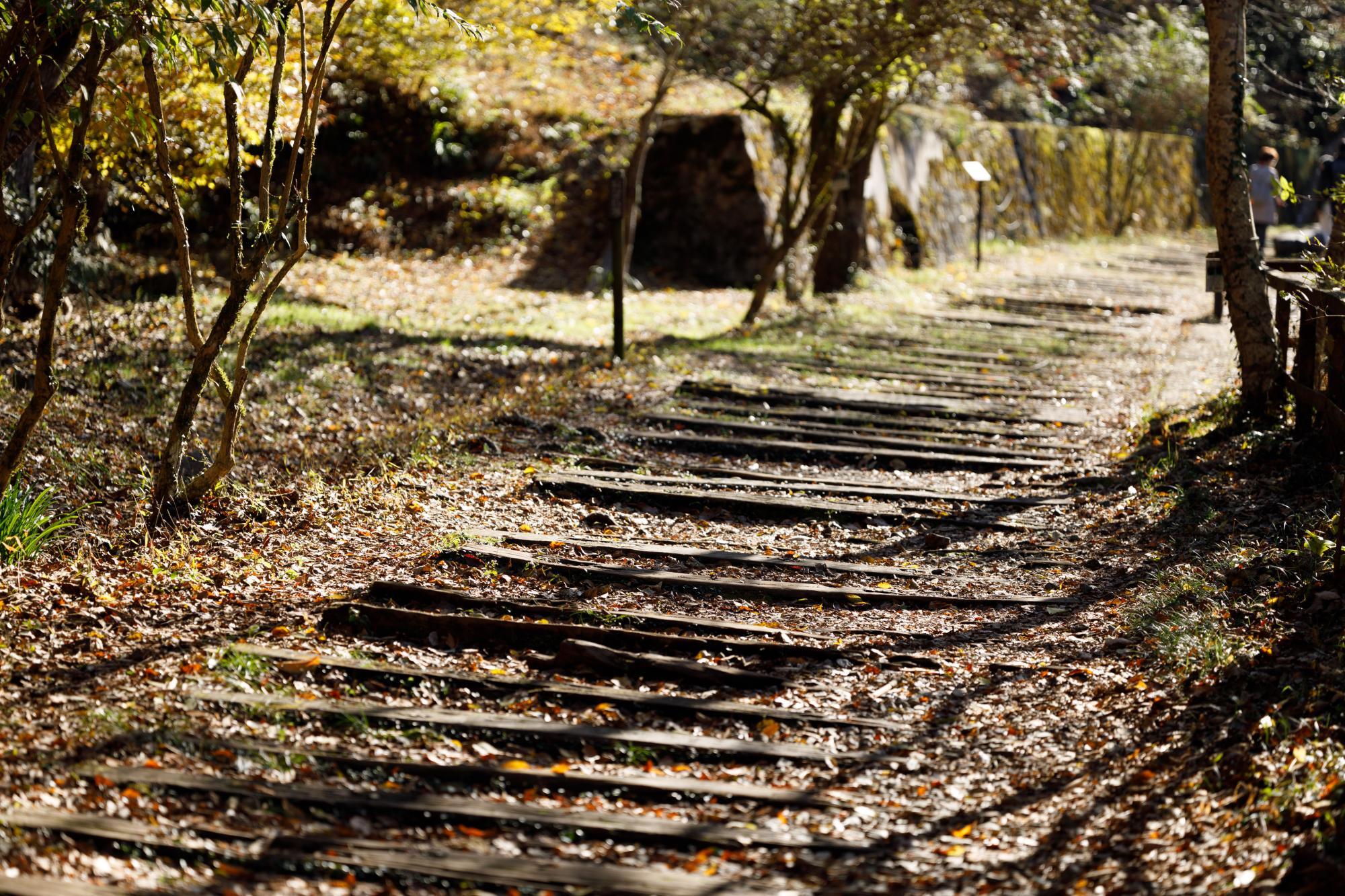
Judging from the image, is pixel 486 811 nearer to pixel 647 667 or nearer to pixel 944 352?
pixel 647 667

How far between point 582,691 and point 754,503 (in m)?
2.99

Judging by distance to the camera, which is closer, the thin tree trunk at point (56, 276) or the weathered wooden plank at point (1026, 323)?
the thin tree trunk at point (56, 276)

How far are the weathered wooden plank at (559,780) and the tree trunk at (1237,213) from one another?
226 inches

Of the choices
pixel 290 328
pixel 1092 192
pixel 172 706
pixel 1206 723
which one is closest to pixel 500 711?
pixel 172 706

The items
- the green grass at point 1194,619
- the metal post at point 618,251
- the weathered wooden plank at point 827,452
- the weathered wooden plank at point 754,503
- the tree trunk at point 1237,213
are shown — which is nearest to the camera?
the green grass at point 1194,619

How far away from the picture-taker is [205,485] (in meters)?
7.05

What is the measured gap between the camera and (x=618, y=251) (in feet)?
37.0

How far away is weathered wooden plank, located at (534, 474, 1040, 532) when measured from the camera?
7660 millimetres

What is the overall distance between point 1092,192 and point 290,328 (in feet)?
72.9

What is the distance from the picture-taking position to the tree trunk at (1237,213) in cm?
845

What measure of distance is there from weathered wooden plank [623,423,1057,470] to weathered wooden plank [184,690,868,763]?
4.57 metres

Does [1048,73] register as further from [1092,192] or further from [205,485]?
[1092,192]

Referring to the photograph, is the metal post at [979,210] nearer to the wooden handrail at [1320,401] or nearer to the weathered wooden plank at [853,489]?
the wooden handrail at [1320,401]

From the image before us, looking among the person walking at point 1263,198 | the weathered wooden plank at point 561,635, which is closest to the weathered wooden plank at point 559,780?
the weathered wooden plank at point 561,635
